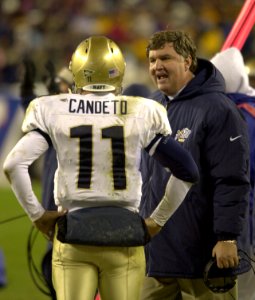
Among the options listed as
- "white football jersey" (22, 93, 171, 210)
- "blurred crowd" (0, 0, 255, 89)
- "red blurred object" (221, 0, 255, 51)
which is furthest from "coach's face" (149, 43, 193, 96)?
"blurred crowd" (0, 0, 255, 89)

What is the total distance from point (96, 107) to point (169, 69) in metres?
0.76

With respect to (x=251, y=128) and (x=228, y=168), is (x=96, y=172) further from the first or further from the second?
(x=251, y=128)

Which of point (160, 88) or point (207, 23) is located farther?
point (207, 23)

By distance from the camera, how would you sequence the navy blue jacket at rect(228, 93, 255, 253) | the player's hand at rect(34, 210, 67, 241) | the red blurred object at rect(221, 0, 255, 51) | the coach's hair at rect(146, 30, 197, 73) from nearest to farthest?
the player's hand at rect(34, 210, 67, 241), the coach's hair at rect(146, 30, 197, 73), the navy blue jacket at rect(228, 93, 255, 253), the red blurred object at rect(221, 0, 255, 51)

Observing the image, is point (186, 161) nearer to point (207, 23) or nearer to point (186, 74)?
point (186, 74)

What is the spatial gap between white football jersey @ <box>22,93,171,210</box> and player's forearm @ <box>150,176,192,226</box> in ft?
0.47

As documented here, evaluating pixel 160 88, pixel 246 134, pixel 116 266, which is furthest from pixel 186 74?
pixel 116 266

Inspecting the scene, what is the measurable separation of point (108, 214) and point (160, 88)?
3.19 feet

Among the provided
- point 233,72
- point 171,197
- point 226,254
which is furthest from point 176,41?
point 226,254

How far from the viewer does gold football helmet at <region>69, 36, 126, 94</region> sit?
332cm

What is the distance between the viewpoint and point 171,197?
3.38m

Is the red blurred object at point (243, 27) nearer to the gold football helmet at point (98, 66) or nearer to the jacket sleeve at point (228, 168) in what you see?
the jacket sleeve at point (228, 168)

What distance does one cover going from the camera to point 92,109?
327 cm

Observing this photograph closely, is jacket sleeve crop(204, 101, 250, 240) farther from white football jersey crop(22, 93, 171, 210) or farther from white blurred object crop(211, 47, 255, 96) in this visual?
white blurred object crop(211, 47, 255, 96)
